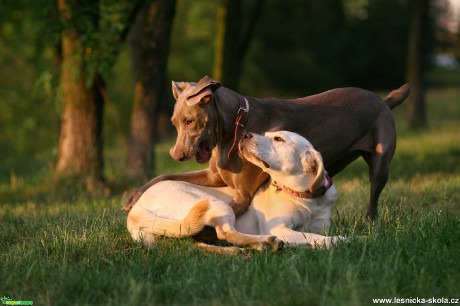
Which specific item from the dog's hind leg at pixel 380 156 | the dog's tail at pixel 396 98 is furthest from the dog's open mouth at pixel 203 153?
the dog's tail at pixel 396 98

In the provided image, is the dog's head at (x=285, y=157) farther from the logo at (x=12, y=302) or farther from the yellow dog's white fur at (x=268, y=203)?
the logo at (x=12, y=302)

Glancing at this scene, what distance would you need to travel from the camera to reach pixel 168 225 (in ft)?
19.9

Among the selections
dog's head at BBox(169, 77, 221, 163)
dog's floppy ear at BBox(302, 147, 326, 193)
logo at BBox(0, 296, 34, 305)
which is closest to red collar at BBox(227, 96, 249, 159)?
dog's head at BBox(169, 77, 221, 163)

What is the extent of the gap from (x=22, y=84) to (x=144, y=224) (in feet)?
68.3

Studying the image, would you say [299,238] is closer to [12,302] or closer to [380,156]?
[380,156]

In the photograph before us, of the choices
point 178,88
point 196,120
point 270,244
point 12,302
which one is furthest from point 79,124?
point 12,302

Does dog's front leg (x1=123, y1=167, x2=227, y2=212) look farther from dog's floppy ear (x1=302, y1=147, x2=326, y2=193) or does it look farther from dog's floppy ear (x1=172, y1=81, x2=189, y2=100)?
dog's floppy ear (x1=302, y1=147, x2=326, y2=193)

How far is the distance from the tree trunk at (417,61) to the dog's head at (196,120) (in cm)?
1462

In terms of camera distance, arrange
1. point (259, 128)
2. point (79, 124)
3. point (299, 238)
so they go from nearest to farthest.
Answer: point (299, 238)
point (259, 128)
point (79, 124)

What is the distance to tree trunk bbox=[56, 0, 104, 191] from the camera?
1118 cm

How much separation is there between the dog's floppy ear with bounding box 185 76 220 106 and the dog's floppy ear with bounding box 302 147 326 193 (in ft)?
3.32

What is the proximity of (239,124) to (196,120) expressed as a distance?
470 mm

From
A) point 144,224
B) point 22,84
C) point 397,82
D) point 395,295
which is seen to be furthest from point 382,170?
point 397,82

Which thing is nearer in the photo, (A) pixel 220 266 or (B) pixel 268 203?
(A) pixel 220 266
